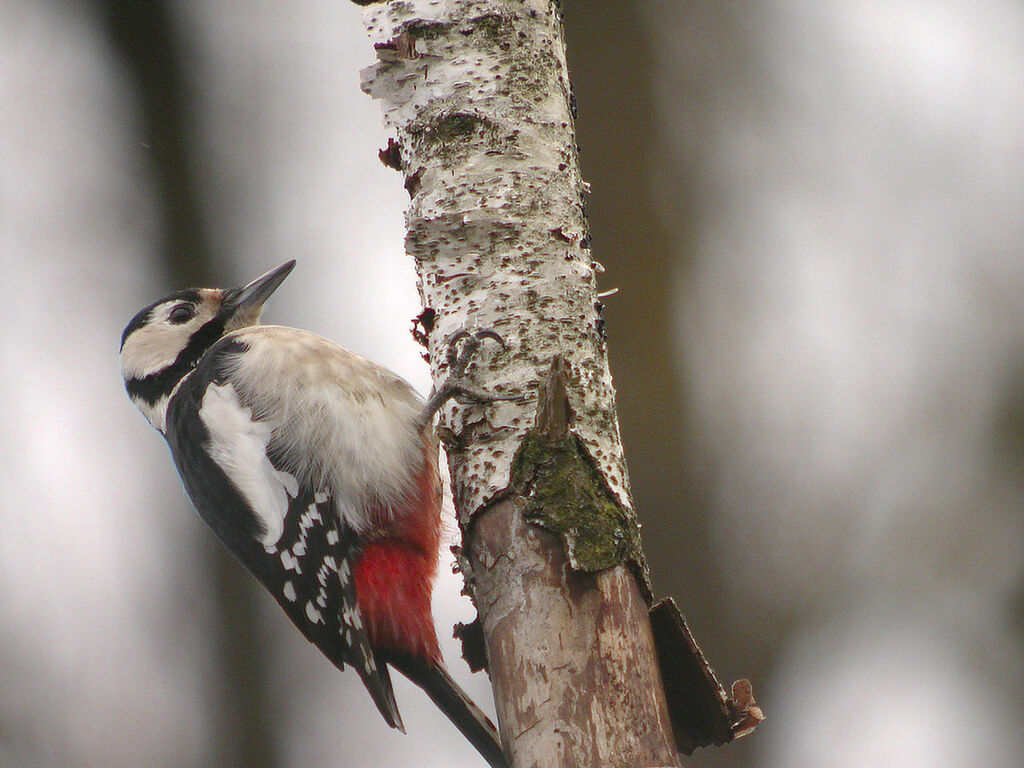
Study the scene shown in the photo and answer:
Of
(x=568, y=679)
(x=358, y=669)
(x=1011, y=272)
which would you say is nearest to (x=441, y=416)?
(x=568, y=679)

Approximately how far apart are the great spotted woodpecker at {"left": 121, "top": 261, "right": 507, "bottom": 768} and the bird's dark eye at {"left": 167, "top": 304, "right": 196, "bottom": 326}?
45cm

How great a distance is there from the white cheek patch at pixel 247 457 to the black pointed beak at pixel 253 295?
1.78 ft

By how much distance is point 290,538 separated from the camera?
2762 mm

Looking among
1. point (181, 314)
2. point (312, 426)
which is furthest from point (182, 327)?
point (312, 426)

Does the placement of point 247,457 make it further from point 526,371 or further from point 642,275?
point 642,275

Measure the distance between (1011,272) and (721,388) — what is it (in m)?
1.67

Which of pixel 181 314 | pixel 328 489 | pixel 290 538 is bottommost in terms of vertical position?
pixel 290 538

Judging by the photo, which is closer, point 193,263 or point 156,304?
point 156,304

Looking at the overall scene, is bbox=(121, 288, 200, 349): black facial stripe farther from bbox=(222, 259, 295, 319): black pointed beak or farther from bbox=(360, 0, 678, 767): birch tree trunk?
bbox=(360, 0, 678, 767): birch tree trunk

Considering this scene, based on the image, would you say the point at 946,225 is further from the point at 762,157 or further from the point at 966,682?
the point at 966,682

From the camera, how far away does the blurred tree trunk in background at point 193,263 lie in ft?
13.7

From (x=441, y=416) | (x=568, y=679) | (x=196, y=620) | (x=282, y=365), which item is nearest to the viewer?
(x=568, y=679)

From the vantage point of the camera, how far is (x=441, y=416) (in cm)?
210

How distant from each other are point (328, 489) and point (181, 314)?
3.28 feet
